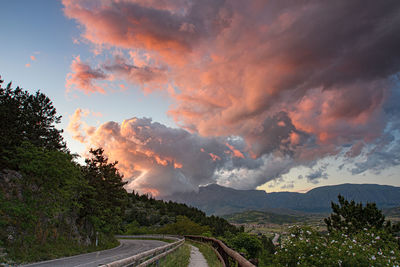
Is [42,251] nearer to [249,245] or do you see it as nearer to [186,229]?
[249,245]

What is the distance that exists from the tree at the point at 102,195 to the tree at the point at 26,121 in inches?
263

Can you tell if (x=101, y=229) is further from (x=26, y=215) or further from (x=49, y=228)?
(x=26, y=215)

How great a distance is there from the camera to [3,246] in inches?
762

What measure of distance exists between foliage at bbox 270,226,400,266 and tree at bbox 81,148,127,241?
101 feet

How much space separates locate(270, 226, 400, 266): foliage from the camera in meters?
7.74

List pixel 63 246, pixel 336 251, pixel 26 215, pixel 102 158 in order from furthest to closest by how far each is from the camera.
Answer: pixel 102 158 → pixel 63 246 → pixel 26 215 → pixel 336 251

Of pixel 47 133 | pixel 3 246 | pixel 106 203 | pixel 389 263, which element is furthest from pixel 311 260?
pixel 106 203

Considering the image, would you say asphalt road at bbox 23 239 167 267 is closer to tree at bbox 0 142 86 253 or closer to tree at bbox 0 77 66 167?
tree at bbox 0 142 86 253

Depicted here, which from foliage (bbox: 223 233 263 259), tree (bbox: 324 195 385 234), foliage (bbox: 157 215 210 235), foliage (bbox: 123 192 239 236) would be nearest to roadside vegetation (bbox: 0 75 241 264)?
foliage (bbox: 223 233 263 259)

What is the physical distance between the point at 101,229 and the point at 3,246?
21913 millimetres

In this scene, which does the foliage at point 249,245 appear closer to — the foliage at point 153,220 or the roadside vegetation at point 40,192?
the roadside vegetation at point 40,192

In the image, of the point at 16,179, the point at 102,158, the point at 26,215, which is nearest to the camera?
the point at 26,215

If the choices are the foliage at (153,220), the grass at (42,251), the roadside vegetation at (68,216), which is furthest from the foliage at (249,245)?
the foliage at (153,220)

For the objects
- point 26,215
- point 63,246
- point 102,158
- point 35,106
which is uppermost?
point 35,106
